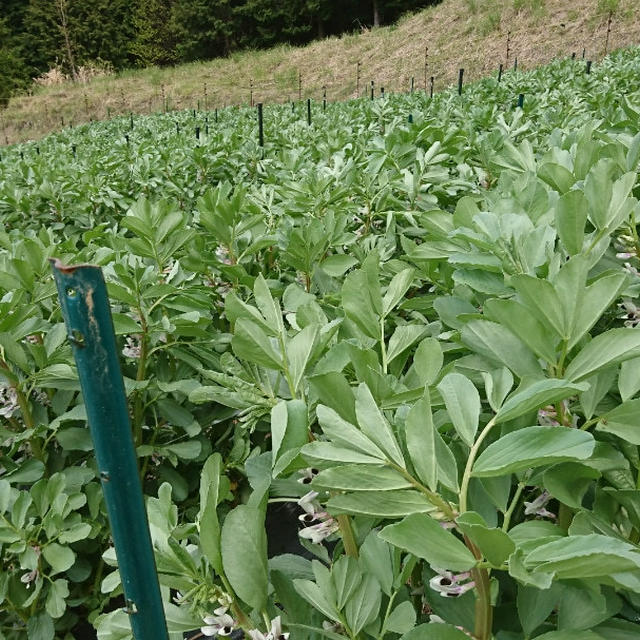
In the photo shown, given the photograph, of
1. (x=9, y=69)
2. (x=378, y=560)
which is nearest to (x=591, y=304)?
(x=378, y=560)

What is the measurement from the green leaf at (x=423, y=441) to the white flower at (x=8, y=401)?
77 centimetres

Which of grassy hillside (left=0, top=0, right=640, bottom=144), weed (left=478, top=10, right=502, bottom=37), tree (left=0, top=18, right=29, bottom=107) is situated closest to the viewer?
grassy hillside (left=0, top=0, right=640, bottom=144)

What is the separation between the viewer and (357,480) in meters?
0.40

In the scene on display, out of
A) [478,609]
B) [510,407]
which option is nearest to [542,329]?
[510,407]

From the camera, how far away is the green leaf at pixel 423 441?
396 millimetres

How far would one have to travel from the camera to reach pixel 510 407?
403mm

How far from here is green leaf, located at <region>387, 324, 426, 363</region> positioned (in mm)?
614

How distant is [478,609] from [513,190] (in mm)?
660

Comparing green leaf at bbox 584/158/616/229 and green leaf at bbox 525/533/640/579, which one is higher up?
green leaf at bbox 584/158/616/229

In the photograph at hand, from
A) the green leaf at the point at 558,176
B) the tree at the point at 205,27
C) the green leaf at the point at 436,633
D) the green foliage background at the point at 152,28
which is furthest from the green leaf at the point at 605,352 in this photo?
the tree at the point at 205,27

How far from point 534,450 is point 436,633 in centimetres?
14

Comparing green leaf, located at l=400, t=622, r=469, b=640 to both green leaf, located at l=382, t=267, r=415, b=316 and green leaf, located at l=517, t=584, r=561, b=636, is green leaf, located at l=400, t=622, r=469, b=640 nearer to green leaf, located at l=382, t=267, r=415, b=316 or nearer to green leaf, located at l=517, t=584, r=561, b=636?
green leaf, located at l=517, t=584, r=561, b=636

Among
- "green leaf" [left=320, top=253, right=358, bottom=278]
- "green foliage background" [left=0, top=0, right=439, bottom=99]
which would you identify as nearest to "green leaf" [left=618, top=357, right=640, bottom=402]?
"green leaf" [left=320, top=253, right=358, bottom=278]

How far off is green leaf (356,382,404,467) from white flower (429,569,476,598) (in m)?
0.10
